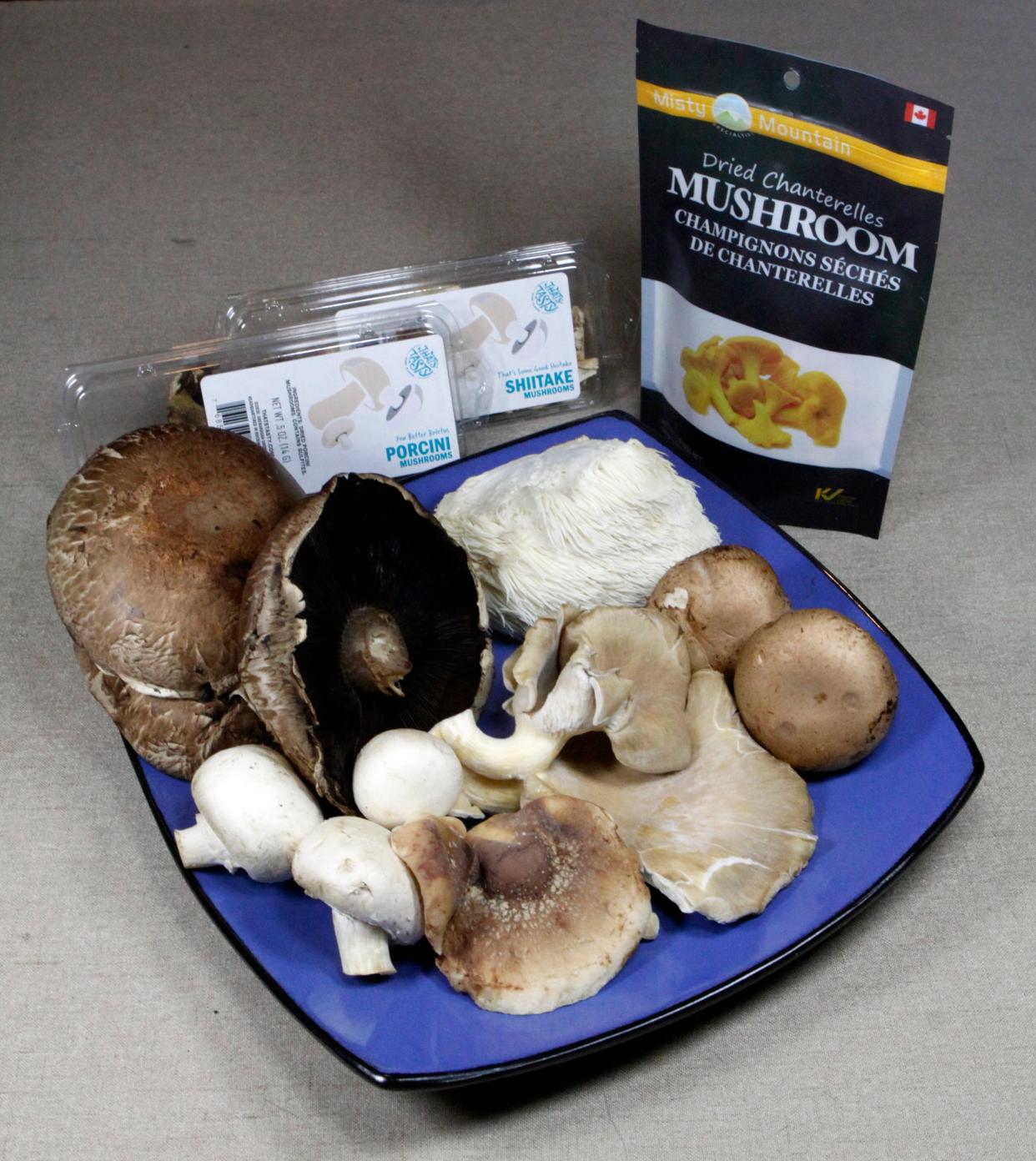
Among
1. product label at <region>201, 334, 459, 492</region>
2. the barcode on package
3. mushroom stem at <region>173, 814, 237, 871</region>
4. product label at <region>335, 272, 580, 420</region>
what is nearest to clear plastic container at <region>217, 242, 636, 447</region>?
product label at <region>335, 272, 580, 420</region>

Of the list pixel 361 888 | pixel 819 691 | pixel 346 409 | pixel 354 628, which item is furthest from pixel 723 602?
pixel 346 409

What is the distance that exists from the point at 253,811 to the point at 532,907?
29 centimetres

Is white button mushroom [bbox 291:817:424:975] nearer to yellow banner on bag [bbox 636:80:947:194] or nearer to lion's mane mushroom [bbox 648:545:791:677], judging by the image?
lion's mane mushroom [bbox 648:545:791:677]

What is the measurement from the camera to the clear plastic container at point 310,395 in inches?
72.0

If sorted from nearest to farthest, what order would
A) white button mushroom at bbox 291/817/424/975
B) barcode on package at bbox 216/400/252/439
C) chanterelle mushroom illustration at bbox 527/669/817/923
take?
1. white button mushroom at bbox 291/817/424/975
2. chanterelle mushroom illustration at bbox 527/669/817/923
3. barcode on package at bbox 216/400/252/439

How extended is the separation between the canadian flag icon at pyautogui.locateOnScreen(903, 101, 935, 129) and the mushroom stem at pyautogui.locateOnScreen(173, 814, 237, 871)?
1.08 m

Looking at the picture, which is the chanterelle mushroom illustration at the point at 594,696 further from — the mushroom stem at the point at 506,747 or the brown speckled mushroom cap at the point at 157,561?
the brown speckled mushroom cap at the point at 157,561

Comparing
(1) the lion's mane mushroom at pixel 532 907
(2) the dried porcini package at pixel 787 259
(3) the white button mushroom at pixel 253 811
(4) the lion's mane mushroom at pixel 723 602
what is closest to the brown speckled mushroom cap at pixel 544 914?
(1) the lion's mane mushroom at pixel 532 907

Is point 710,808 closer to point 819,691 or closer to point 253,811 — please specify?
point 819,691

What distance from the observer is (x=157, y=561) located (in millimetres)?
1361

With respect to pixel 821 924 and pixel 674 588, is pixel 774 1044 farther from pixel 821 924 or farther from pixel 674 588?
pixel 674 588

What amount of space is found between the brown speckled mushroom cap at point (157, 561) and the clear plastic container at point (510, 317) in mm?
577

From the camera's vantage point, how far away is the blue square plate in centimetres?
118

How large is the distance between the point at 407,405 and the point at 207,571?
0.59m
